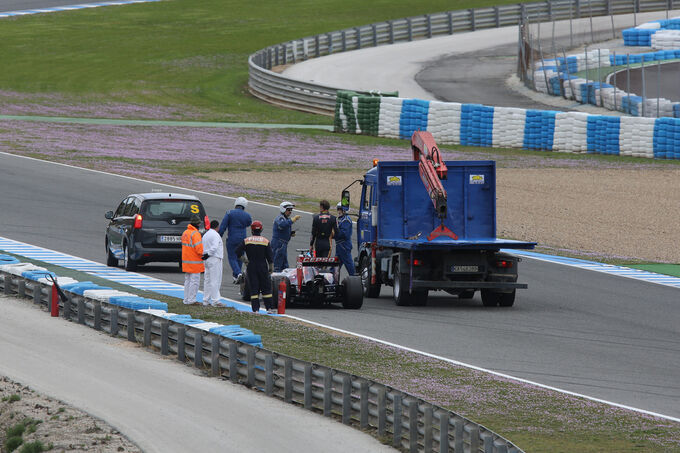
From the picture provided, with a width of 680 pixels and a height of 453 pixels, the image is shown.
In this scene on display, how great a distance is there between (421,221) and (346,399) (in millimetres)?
9486

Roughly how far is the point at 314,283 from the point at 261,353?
627 centimetres

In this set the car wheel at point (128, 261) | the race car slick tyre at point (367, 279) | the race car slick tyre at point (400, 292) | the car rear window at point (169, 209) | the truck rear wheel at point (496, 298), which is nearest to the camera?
the race car slick tyre at point (400, 292)

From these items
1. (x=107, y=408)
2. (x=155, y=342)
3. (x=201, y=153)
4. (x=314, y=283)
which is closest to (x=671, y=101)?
(x=201, y=153)

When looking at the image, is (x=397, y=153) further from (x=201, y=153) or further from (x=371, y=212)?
(x=371, y=212)

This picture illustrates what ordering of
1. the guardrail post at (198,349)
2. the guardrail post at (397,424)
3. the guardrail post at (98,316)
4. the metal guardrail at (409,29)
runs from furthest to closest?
the metal guardrail at (409,29), the guardrail post at (98,316), the guardrail post at (198,349), the guardrail post at (397,424)

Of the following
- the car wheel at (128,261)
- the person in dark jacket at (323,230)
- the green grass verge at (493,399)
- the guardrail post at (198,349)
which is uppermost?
the person in dark jacket at (323,230)

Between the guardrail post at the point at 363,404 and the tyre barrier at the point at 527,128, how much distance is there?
104 feet

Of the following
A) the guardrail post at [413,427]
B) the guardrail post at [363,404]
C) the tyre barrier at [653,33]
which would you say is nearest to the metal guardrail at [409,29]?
the tyre barrier at [653,33]

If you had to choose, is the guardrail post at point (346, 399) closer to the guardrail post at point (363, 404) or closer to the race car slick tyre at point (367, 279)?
the guardrail post at point (363, 404)

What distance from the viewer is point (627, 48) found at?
6306 cm

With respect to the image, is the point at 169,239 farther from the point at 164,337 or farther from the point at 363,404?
the point at 363,404

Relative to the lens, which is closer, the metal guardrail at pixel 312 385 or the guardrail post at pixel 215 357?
the metal guardrail at pixel 312 385

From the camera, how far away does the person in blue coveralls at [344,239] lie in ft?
70.7

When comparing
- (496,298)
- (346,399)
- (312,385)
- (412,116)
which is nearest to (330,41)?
(412,116)
